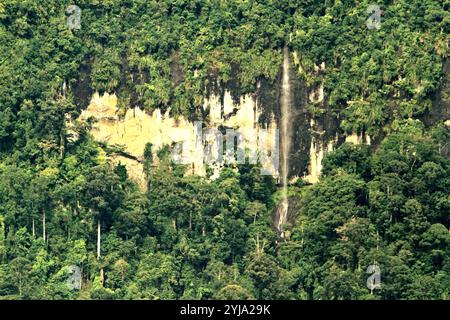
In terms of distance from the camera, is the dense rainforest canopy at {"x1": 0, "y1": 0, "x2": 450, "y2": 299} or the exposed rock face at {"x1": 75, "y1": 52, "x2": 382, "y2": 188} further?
the exposed rock face at {"x1": 75, "y1": 52, "x2": 382, "y2": 188}

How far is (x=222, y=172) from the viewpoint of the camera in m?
78.6

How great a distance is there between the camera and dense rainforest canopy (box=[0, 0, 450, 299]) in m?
74.9

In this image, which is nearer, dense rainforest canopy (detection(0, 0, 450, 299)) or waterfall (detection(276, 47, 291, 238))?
dense rainforest canopy (detection(0, 0, 450, 299))

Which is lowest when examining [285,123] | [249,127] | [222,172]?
[222,172]

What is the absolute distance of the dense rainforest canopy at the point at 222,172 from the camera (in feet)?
246

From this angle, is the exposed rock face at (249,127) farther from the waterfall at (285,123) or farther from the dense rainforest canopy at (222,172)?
the dense rainforest canopy at (222,172)

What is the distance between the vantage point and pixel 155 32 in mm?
80375

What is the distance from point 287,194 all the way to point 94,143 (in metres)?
6.38

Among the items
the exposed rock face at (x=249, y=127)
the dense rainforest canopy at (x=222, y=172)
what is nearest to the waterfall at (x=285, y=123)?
the exposed rock face at (x=249, y=127)

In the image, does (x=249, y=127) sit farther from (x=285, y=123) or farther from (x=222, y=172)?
(x=222, y=172)

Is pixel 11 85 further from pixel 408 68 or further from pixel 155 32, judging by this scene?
pixel 408 68

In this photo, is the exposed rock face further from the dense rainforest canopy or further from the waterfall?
the dense rainforest canopy

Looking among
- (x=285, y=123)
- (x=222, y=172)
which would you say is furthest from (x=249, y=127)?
(x=222, y=172)

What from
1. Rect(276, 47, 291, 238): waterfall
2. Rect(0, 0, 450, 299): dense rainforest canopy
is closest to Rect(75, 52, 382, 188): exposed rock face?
Rect(276, 47, 291, 238): waterfall
